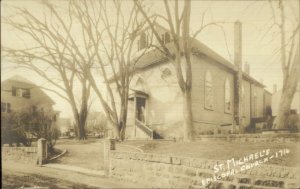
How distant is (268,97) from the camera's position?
5.25m

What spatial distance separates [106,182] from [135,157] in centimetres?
69

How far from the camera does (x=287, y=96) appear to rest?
500 cm

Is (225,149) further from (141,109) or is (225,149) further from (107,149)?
(107,149)

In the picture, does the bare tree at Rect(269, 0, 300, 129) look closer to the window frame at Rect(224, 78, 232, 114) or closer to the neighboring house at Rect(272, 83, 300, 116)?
→ the neighboring house at Rect(272, 83, 300, 116)

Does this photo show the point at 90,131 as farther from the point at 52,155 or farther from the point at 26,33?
the point at 26,33

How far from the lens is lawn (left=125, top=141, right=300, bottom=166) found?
15.8 feet

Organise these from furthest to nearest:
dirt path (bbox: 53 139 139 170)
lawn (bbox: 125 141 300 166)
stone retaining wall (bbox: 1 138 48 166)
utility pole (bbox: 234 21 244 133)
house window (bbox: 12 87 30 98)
→ stone retaining wall (bbox: 1 138 48 166) → dirt path (bbox: 53 139 139 170) → house window (bbox: 12 87 30 98) → utility pole (bbox: 234 21 244 133) → lawn (bbox: 125 141 300 166)

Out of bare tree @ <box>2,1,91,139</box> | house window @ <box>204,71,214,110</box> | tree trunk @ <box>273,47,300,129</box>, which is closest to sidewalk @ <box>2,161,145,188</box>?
bare tree @ <box>2,1,91,139</box>

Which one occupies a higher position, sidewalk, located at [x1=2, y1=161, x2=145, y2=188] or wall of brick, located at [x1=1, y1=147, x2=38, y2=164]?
wall of brick, located at [x1=1, y1=147, x2=38, y2=164]

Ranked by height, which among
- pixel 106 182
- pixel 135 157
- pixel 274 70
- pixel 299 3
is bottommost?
pixel 106 182

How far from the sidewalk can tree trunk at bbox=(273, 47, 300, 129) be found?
2.50 meters

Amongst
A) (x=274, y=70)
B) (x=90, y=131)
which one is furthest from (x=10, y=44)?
(x=274, y=70)

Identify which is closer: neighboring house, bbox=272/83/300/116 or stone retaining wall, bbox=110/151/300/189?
stone retaining wall, bbox=110/151/300/189

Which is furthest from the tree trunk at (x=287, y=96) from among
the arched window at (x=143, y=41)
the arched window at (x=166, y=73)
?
the arched window at (x=143, y=41)
